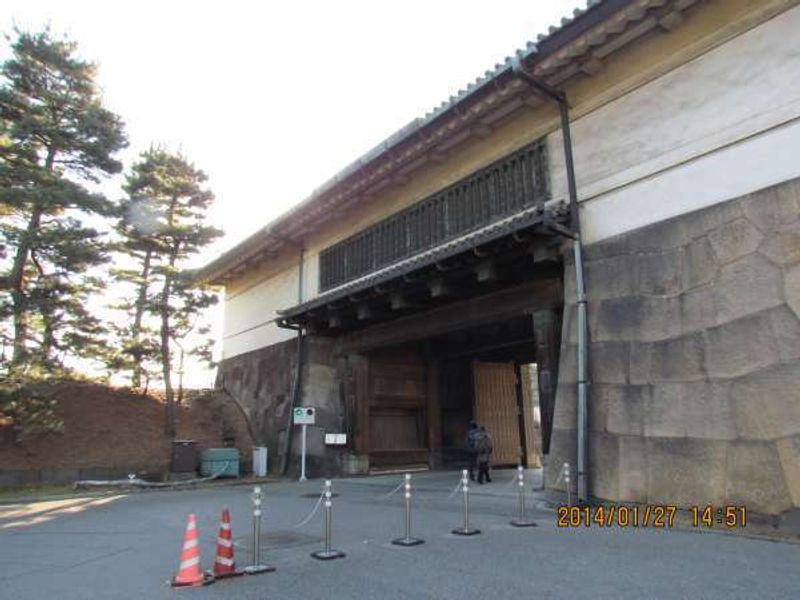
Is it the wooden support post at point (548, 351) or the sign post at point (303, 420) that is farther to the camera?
the sign post at point (303, 420)

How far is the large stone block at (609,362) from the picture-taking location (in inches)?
Answer: 332

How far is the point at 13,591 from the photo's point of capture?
5.26 metres

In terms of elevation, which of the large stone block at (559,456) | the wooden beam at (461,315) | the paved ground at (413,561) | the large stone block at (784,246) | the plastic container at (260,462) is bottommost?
the paved ground at (413,561)

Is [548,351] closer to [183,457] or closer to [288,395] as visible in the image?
[288,395]

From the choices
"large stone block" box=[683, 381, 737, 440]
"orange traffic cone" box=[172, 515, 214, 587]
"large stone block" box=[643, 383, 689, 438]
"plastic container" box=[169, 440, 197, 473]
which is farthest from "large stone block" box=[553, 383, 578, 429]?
"plastic container" box=[169, 440, 197, 473]

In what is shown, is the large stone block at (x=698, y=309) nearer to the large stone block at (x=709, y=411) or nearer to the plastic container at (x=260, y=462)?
the large stone block at (x=709, y=411)

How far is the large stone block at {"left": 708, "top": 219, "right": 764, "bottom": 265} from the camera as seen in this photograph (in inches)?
292

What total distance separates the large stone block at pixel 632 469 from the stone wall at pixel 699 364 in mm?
15

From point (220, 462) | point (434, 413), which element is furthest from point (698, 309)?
point (220, 462)

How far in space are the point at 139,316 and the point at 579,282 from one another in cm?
1529

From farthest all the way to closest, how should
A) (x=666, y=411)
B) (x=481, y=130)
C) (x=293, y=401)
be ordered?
(x=293, y=401)
(x=481, y=130)
(x=666, y=411)

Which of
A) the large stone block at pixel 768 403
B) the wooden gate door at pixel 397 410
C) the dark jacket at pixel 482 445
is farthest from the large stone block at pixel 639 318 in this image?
the wooden gate door at pixel 397 410

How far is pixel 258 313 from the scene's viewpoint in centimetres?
2131

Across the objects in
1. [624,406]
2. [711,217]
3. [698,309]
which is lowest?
[624,406]
